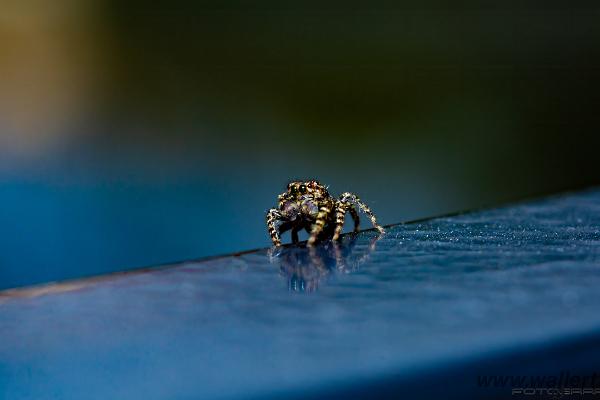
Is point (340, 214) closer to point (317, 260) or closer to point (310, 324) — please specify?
Answer: point (317, 260)

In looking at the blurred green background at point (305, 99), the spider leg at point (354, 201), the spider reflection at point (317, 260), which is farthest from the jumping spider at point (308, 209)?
the blurred green background at point (305, 99)

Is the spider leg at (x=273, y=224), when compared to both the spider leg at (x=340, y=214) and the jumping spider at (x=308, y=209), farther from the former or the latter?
the spider leg at (x=340, y=214)

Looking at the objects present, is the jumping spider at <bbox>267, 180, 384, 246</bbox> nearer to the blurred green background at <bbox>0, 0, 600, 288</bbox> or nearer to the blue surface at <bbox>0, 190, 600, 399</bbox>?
the blue surface at <bbox>0, 190, 600, 399</bbox>

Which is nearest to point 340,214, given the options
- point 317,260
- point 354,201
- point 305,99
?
point 354,201

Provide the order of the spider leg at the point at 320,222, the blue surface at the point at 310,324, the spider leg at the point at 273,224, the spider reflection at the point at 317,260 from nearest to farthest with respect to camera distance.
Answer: the blue surface at the point at 310,324 → the spider reflection at the point at 317,260 → the spider leg at the point at 320,222 → the spider leg at the point at 273,224

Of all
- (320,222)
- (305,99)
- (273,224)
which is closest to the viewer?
(320,222)
